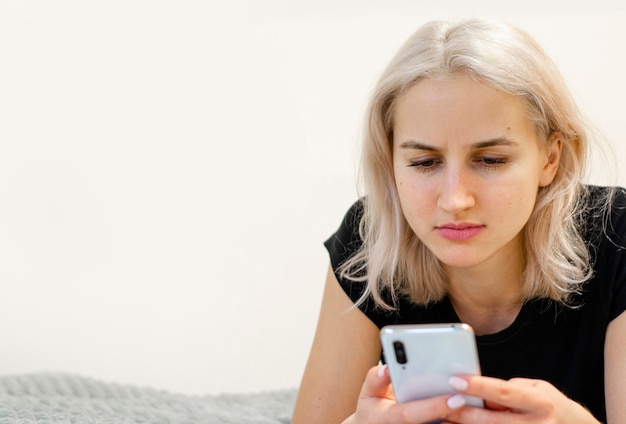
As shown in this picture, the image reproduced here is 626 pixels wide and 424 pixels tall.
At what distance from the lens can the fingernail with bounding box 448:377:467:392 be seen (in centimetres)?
128

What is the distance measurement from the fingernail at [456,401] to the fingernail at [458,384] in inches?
0.8

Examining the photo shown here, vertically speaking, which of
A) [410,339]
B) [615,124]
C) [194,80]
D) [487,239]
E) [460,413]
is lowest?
[460,413]

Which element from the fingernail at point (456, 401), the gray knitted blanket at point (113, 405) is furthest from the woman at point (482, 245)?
the gray knitted blanket at point (113, 405)

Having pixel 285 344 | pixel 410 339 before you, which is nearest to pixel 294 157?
pixel 285 344

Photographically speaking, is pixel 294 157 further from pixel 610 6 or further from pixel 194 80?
pixel 610 6

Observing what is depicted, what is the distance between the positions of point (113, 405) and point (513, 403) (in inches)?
36.6

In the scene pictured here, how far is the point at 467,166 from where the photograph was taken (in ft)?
4.88


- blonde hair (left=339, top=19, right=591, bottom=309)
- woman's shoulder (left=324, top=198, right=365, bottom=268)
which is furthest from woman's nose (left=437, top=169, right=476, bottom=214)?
woman's shoulder (left=324, top=198, right=365, bottom=268)

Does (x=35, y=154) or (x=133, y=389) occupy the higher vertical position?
(x=35, y=154)

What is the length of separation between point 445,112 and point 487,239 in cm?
20

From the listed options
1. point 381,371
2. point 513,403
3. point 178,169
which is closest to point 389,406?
point 381,371

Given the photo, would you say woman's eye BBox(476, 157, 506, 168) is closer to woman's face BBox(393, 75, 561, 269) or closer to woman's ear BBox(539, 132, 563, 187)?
woman's face BBox(393, 75, 561, 269)

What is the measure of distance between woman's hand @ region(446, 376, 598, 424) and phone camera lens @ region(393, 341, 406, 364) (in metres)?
0.07

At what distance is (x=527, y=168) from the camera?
1.52m
